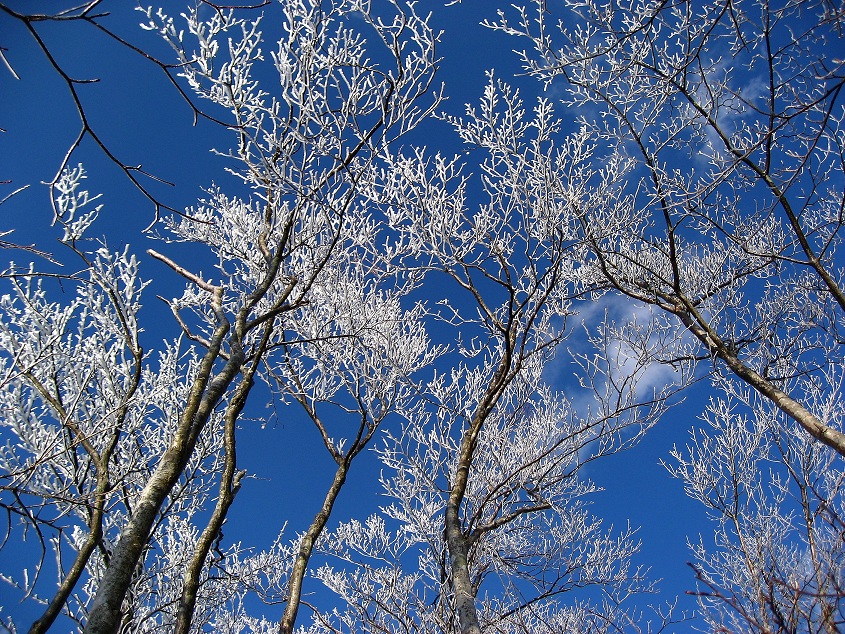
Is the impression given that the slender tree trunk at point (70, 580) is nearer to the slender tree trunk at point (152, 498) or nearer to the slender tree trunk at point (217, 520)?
the slender tree trunk at point (217, 520)

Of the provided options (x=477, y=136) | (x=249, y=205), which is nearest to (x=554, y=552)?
(x=477, y=136)

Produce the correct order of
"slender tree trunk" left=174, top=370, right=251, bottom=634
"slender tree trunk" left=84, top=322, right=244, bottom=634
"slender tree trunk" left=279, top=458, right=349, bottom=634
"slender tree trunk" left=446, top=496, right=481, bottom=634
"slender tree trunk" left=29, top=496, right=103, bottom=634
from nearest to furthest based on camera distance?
"slender tree trunk" left=84, top=322, right=244, bottom=634
"slender tree trunk" left=29, top=496, right=103, bottom=634
"slender tree trunk" left=174, top=370, right=251, bottom=634
"slender tree trunk" left=446, top=496, right=481, bottom=634
"slender tree trunk" left=279, top=458, right=349, bottom=634

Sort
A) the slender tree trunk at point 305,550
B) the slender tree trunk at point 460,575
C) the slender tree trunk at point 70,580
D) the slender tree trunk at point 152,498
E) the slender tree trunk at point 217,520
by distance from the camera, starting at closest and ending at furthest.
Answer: the slender tree trunk at point 152,498 < the slender tree trunk at point 70,580 < the slender tree trunk at point 217,520 < the slender tree trunk at point 460,575 < the slender tree trunk at point 305,550

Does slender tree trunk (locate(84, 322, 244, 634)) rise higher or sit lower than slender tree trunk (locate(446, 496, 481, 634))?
lower

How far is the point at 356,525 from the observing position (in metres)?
9.34

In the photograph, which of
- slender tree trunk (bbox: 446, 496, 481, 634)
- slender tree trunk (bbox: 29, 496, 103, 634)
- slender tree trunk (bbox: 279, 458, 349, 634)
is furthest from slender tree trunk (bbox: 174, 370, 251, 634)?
slender tree trunk (bbox: 446, 496, 481, 634)

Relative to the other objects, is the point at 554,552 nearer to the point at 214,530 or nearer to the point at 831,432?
the point at 831,432

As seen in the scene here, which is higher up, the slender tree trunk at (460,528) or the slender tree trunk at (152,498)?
the slender tree trunk at (460,528)

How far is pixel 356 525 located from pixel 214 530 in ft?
19.4

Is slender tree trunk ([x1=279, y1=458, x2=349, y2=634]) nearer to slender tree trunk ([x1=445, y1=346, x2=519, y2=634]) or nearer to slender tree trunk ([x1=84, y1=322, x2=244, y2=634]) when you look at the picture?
slender tree trunk ([x1=445, y1=346, x2=519, y2=634])

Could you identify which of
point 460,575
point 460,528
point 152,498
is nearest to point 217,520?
point 152,498

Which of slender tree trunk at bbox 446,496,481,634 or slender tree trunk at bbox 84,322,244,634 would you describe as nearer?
slender tree trunk at bbox 84,322,244,634

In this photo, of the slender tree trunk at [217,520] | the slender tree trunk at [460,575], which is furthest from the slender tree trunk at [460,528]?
the slender tree trunk at [217,520]

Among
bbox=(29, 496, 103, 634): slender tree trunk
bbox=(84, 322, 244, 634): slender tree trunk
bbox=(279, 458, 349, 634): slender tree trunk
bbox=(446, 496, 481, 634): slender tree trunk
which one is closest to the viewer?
bbox=(84, 322, 244, 634): slender tree trunk
